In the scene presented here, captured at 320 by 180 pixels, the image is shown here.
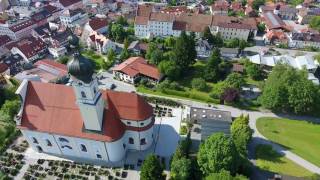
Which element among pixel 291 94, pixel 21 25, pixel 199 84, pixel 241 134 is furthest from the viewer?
pixel 21 25

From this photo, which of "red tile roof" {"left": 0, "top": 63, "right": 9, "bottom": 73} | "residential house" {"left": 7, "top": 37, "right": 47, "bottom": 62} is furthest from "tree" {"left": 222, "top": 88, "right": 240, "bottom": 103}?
"red tile roof" {"left": 0, "top": 63, "right": 9, "bottom": 73}

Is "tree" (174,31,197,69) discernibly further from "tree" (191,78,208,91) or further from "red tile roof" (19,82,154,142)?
"red tile roof" (19,82,154,142)

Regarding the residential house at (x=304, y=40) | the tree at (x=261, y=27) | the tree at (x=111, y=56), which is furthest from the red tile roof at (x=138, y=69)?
the residential house at (x=304, y=40)

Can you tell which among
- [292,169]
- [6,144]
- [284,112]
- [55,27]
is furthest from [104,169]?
[55,27]

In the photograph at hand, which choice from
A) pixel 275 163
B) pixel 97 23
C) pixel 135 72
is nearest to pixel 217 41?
pixel 135 72

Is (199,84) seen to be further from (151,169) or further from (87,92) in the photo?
(87,92)

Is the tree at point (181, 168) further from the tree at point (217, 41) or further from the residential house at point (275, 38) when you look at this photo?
the residential house at point (275, 38)

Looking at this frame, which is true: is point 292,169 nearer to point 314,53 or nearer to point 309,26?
point 314,53
